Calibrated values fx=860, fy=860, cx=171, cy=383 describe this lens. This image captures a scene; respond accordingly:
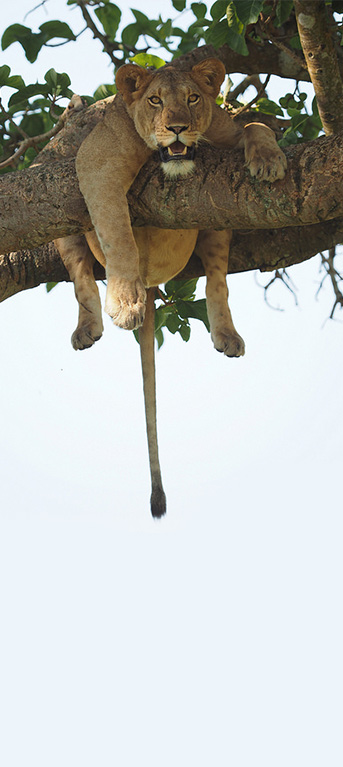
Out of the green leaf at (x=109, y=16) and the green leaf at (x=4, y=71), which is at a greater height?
the green leaf at (x=109, y=16)

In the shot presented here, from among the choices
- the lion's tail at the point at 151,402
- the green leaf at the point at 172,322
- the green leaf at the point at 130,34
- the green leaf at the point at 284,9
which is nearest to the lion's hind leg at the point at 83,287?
the lion's tail at the point at 151,402

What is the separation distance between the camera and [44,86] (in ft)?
15.7

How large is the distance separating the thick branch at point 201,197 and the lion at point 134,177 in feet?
0.21

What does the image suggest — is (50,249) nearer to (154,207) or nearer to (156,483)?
(154,207)

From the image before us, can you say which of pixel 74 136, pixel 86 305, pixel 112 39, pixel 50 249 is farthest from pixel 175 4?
pixel 86 305

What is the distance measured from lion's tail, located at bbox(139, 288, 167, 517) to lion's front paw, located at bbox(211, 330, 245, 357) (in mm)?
439

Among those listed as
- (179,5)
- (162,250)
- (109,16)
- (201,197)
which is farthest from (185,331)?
(109,16)

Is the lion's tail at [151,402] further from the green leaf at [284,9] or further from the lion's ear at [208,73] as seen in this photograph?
the green leaf at [284,9]

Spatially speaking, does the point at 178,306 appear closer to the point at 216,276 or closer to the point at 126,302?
the point at 216,276

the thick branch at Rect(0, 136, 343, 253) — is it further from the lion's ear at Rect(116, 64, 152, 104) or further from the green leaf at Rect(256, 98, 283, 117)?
the green leaf at Rect(256, 98, 283, 117)

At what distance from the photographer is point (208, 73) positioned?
400 cm

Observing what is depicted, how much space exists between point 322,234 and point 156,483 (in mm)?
1588

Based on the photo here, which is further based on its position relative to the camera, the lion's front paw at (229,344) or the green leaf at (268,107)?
the green leaf at (268,107)

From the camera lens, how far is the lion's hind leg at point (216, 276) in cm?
440
